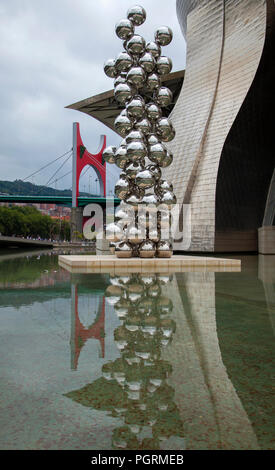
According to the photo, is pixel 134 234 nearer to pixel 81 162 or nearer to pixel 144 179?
pixel 144 179

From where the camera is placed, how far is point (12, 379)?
1758mm

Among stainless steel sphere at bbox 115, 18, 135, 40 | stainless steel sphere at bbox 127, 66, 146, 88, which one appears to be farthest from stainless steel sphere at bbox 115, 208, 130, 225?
stainless steel sphere at bbox 115, 18, 135, 40

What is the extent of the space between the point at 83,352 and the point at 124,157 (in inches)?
284

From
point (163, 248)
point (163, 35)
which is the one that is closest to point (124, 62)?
point (163, 35)

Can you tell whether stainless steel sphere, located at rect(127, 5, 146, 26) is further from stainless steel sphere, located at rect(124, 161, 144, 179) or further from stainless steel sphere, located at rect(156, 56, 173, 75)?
stainless steel sphere, located at rect(124, 161, 144, 179)

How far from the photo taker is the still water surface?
4.15 feet

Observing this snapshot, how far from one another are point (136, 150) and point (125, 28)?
3123 millimetres

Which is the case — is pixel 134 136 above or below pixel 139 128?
below

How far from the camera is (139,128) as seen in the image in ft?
29.5

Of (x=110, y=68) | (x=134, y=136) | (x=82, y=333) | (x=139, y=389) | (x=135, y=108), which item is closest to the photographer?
(x=139, y=389)

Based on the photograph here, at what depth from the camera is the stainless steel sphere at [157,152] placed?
350 inches

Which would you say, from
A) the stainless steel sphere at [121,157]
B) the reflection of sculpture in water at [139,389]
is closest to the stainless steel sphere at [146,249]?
the stainless steel sphere at [121,157]
